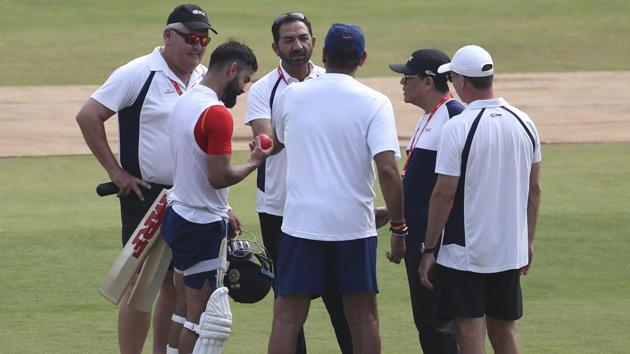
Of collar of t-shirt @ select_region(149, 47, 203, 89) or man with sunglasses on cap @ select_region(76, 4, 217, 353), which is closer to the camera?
man with sunglasses on cap @ select_region(76, 4, 217, 353)

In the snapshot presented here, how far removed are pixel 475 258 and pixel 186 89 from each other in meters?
2.20

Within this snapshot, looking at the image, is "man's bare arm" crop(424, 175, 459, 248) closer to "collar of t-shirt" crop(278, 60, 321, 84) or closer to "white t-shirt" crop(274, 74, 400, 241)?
"white t-shirt" crop(274, 74, 400, 241)

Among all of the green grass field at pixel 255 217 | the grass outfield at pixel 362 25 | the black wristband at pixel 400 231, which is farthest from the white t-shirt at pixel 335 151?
the grass outfield at pixel 362 25

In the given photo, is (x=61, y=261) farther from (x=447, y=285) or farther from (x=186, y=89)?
(x=447, y=285)

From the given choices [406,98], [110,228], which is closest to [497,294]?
[406,98]

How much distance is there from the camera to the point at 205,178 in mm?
7469

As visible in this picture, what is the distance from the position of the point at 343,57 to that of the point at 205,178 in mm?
1013

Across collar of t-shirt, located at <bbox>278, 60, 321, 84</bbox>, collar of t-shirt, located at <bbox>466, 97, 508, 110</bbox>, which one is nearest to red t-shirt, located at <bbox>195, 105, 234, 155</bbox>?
collar of t-shirt, located at <bbox>278, 60, 321, 84</bbox>

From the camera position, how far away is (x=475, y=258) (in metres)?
6.99

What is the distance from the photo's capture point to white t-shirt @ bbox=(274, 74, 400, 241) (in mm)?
7016

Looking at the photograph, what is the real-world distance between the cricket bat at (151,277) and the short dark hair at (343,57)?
151 cm

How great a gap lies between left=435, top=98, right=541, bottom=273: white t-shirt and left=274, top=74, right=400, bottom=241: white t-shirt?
358 mm

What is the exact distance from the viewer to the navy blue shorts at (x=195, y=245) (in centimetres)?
754

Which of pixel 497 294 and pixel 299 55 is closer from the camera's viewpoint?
pixel 497 294
